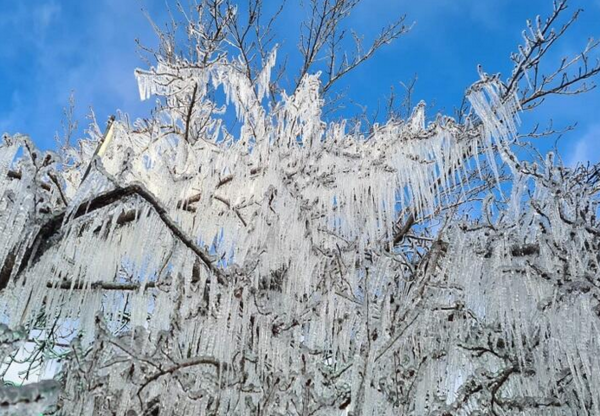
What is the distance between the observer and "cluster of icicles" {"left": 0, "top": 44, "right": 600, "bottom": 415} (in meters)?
2.24

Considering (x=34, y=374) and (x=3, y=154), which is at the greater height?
(x=3, y=154)

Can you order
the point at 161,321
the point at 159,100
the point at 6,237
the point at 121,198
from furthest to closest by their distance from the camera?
the point at 159,100 → the point at 161,321 → the point at 121,198 → the point at 6,237

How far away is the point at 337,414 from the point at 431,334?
670 millimetres

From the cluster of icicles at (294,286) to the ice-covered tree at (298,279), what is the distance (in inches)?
0.5

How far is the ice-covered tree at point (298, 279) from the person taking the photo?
7.32 ft

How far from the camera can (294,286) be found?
333 centimetres

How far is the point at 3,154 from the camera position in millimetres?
2363

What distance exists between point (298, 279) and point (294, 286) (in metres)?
0.06

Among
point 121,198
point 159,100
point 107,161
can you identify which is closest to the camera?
point 121,198

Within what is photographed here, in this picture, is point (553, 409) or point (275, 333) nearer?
point (553, 409)

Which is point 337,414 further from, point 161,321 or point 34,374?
point 34,374

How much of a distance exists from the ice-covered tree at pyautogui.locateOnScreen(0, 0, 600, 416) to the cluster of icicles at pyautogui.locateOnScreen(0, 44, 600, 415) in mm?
12

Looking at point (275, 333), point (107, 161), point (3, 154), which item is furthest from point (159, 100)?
point (275, 333)

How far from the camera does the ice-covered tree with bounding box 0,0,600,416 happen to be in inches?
87.9
